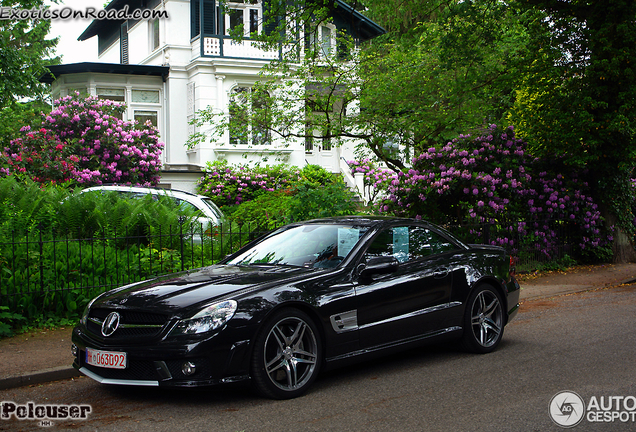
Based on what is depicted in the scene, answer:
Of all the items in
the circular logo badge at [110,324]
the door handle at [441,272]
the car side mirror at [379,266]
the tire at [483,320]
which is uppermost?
the car side mirror at [379,266]

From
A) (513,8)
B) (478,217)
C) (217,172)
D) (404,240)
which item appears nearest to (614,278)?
(478,217)

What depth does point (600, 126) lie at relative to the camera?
541 inches

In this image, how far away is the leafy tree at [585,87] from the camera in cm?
1307

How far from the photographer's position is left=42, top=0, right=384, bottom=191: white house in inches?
992

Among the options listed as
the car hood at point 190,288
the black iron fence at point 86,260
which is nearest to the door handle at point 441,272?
the car hood at point 190,288

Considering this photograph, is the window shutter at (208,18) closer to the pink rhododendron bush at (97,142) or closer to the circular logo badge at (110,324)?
the pink rhododendron bush at (97,142)

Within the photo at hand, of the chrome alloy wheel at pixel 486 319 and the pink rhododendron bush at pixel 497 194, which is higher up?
the pink rhododendron bush at pixel 497 194

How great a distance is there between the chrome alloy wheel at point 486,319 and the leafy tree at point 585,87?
24.6 feet

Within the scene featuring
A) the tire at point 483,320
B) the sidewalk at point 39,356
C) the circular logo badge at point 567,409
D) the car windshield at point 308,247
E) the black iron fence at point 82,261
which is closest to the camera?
the circular logo badge at point 567,409

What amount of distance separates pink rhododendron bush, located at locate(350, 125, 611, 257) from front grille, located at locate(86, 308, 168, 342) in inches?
337

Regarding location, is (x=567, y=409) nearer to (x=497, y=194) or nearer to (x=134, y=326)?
(x=134, y=326)

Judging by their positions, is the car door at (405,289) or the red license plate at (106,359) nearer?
the red license plate at (106,359)

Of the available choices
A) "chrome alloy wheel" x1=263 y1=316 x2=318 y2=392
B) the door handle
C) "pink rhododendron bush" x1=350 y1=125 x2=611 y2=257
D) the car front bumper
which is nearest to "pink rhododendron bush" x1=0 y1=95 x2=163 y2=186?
"pink rhododendron bush" x1=350 y1=125 x2=611 y2=257

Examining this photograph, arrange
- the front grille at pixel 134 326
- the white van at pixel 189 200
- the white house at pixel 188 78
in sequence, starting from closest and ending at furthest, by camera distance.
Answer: the front grille at pixel 134 326
the white van at pixel 189 200
the white house at pixel 188 78
